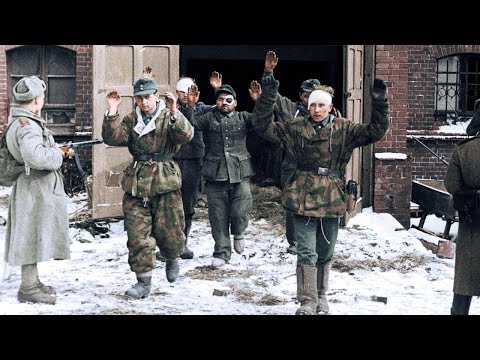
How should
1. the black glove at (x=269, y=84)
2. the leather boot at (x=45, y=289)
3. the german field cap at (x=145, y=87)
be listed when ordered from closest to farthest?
the black glove at (x=269, y=84) < the german field cap at (x=145, y=87) < the leather boot at (x=45, y=289)

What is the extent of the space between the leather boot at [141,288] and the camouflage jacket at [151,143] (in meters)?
0.72

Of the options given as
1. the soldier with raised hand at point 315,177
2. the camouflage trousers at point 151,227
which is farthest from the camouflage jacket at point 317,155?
the camouflage trousers at point 151,227

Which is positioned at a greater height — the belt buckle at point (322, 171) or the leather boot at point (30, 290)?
the belt buckle at point (322, 171)

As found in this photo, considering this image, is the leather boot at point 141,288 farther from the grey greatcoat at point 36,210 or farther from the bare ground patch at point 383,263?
the bare ground patch at point 383,263

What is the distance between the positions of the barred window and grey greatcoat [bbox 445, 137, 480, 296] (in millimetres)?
8751

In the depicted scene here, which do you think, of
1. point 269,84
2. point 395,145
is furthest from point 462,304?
point 395,145

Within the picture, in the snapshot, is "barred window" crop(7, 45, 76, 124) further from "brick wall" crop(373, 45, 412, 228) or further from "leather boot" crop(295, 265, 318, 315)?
"leather boot" crop(295, 265, 318, 315)

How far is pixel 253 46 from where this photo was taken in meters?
17.0

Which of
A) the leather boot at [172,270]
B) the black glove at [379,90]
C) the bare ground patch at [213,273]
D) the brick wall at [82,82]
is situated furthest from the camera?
the brick wall at [82,82]

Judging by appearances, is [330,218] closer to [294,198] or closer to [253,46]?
[294,198]

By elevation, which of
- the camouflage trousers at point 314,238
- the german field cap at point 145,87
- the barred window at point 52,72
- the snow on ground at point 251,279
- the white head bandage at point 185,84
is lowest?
the snow on ground at point 251,279

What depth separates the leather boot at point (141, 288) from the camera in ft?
24.2

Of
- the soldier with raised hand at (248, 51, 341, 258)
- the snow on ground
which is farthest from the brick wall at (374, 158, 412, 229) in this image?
the soldier with raised hand at (248, 51, 341, 258)

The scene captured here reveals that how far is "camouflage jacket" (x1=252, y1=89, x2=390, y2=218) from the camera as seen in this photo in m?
6.79
